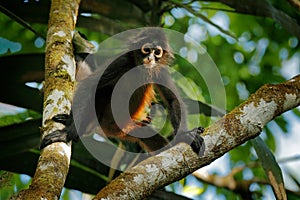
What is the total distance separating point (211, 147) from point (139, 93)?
1.75 metres

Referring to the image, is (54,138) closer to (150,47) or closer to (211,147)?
(211,147)

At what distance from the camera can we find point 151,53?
4047mm

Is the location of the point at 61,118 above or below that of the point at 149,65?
below

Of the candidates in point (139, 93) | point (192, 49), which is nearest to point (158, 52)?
point (139, 93)

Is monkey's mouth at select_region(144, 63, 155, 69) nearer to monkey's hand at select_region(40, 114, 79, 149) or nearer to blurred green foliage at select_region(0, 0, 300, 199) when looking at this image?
blurred green foliage at select_region(0, 0, 300, 199)

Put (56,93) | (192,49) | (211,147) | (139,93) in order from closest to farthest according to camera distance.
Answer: (211,147), (56,93), (139,93), (192,49)

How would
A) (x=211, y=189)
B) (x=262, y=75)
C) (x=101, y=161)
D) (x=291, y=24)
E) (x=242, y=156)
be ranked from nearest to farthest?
(x=291, y=24)
(x=101, y=161)
(x=211, y=189)
(x=242, y=156)
(x=262, y=75)

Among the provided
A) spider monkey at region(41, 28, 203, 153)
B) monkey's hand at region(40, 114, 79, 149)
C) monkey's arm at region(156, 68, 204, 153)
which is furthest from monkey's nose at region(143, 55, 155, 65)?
monkey's hand at region(40, 114, 79, 149)

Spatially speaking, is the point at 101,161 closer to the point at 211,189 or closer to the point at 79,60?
the point at 79,60

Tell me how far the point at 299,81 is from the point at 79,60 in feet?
4.94

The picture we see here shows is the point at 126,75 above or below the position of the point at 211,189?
above

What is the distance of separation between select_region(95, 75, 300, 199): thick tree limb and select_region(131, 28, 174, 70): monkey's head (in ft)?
4.63

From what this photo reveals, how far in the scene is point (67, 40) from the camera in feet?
9.28

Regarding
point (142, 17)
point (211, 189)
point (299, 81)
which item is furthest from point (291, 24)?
point (211, 189)
